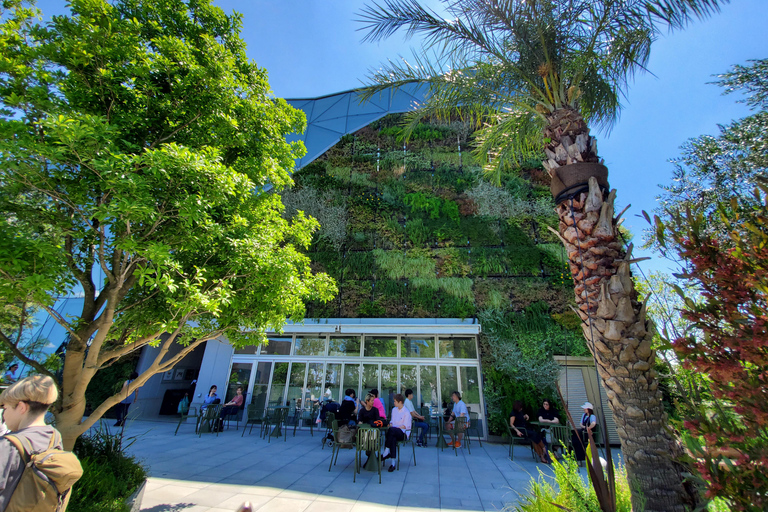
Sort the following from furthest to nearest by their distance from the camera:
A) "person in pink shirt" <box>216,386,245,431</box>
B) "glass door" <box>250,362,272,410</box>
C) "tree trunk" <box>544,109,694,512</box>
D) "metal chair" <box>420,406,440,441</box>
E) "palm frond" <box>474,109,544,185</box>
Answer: "glass door" <box>250,362,272,410</box>
"person in pink shirt" <box>216,386,245,431</box>
"metal chair" <box>420,406,440,441</box>
"palm frond" <box>474,109,544,185</box>
"tree trunk" <box>544,109,694,512</box>

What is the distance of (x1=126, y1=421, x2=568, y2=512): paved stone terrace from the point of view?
4.32m

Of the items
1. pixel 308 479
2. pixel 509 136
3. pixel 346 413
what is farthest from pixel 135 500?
pixel 509 136

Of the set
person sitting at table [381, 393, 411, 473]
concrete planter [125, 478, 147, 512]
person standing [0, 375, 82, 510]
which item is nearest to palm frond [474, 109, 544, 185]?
person sitting at table [381, 393, 411, 473]

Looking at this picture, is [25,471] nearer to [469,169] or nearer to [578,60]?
[578,60]

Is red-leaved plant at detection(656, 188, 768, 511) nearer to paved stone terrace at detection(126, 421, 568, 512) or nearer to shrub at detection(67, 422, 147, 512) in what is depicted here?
paved stone terrace at detection(126, 421, 568, 512)

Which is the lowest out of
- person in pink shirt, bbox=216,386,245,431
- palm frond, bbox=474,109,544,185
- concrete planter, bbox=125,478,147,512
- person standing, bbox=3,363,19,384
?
concrete planter, bbox=125,478,147,512

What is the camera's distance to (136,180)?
295 centimetres

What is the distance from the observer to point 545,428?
8.00 meters

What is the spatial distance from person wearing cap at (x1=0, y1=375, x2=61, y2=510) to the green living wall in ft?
31.8

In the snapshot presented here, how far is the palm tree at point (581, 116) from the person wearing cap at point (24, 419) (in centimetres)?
393

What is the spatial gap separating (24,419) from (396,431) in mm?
5311

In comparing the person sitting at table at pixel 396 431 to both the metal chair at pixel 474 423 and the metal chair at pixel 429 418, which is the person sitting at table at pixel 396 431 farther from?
the metal chair at pixel 429 418

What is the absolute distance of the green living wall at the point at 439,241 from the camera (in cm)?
1101

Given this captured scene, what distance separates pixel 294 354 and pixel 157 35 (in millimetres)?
10068
